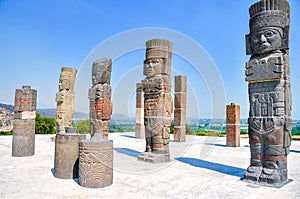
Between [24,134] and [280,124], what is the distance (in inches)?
315

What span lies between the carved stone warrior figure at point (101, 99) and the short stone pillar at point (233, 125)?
623 centimetres

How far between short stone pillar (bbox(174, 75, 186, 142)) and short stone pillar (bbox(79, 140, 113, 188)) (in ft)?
29.3

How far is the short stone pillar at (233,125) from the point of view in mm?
11844

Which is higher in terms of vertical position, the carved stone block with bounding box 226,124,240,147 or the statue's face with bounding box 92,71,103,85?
the statue's face with bounding box 92,71,103,85

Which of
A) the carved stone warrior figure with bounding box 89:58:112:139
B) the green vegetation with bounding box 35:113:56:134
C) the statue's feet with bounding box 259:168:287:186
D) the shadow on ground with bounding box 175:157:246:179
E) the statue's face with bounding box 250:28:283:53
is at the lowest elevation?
the shadow on ground with bounding box 175:157:246:179

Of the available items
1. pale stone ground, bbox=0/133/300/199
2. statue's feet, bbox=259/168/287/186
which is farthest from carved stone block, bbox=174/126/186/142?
statue's feet, bbox=259/168/287/186

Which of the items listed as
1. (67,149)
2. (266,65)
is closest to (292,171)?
(266,65)

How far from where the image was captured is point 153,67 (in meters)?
7.77

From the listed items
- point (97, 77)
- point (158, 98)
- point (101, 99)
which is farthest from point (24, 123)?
point (158, 98)

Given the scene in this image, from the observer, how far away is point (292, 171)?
21.2 ft

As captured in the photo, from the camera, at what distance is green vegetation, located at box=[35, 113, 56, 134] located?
1798cm

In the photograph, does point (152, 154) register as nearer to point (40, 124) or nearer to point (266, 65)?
point (266, 65)

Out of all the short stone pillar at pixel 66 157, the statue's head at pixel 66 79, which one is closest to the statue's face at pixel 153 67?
the short stone pillar at pixel 66 157

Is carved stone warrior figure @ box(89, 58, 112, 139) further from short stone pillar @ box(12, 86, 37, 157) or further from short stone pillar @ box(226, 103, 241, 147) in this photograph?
short stone pillar @ box(226, 103, 241, 147)
